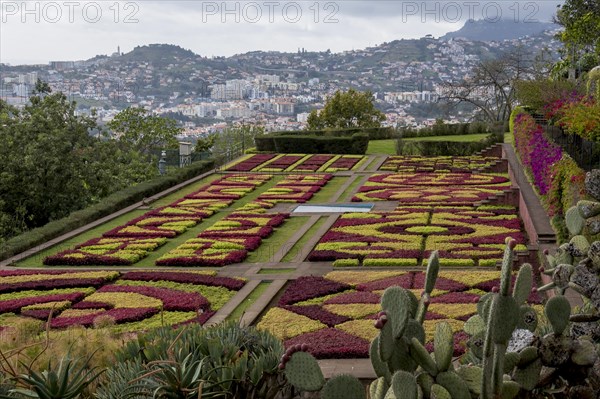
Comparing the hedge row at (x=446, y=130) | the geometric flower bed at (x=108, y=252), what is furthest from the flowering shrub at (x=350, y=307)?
the hedge row at (x=446, y=130)

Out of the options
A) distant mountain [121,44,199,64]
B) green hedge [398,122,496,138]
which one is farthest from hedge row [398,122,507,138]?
distant mountain [121,44,199,64]

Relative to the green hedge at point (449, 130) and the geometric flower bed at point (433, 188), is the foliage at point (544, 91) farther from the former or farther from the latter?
the green hedge at point (449, 130)

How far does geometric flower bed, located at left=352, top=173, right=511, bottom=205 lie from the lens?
27016 millimetres

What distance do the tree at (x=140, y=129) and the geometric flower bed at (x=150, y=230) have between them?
15.7 m

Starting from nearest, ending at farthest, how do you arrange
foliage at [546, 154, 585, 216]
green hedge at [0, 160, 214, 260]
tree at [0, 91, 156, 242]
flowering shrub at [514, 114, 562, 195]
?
foliage at [546, 154, 585, 216] → flowering shrub at [514, 114, 562, 195] → green hedge at [0, 160, 214, 260] → tree at [0, 91, 156, 242]

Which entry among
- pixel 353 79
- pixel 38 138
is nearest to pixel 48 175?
pixel 38 138

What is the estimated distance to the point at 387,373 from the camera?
5.13 meters

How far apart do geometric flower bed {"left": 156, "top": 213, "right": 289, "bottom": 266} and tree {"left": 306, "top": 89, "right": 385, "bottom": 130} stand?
34.9 meters

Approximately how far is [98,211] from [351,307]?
41.4 ft

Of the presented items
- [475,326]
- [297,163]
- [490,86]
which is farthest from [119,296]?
[490,86]

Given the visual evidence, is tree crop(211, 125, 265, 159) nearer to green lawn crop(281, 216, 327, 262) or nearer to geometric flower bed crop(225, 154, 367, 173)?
geometric flower bed crop(225, 154, 367, 173)

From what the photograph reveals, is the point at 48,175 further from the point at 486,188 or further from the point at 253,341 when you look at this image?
the point at 253,341

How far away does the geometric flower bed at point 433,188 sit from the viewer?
27.0 meters

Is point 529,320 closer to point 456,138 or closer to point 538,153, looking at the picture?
point 538,153
